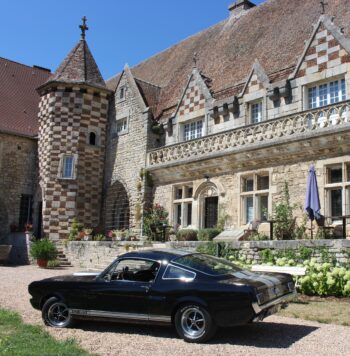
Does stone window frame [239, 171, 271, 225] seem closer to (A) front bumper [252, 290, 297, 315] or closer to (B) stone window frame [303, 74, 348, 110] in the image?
(B) stone window frame [303, 74, 348, 110]

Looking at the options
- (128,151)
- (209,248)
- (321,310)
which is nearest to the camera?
(321,310)

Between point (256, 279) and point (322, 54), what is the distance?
402 inches

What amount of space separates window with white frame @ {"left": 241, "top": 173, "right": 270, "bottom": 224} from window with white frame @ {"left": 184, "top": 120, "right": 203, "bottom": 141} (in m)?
3.39

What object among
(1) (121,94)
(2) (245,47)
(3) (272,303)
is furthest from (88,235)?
(3) (272,303)

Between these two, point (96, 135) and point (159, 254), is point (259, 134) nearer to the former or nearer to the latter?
point (159, 254)

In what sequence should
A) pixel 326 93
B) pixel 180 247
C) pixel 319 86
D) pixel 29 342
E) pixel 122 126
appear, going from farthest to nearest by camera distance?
pixel 122 126, pixel 319 86, pixel 326 93, pixel 180 247, pixel 29 342

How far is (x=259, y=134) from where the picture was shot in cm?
1445

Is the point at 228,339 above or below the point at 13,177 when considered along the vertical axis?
below

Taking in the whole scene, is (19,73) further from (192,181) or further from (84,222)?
(192,181)

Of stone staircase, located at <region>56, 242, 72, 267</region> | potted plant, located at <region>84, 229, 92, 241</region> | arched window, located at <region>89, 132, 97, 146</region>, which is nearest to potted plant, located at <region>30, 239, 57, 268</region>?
stone staircase, located at <region>56, 242, 72, 267</region>

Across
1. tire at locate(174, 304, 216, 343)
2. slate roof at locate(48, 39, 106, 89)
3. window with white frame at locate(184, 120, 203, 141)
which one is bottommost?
tire at locate(174, 304, 216, 343)

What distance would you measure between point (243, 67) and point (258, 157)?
4.93 m

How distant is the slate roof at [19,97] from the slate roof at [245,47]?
22.2 ft

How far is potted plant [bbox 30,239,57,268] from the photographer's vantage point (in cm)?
1711
